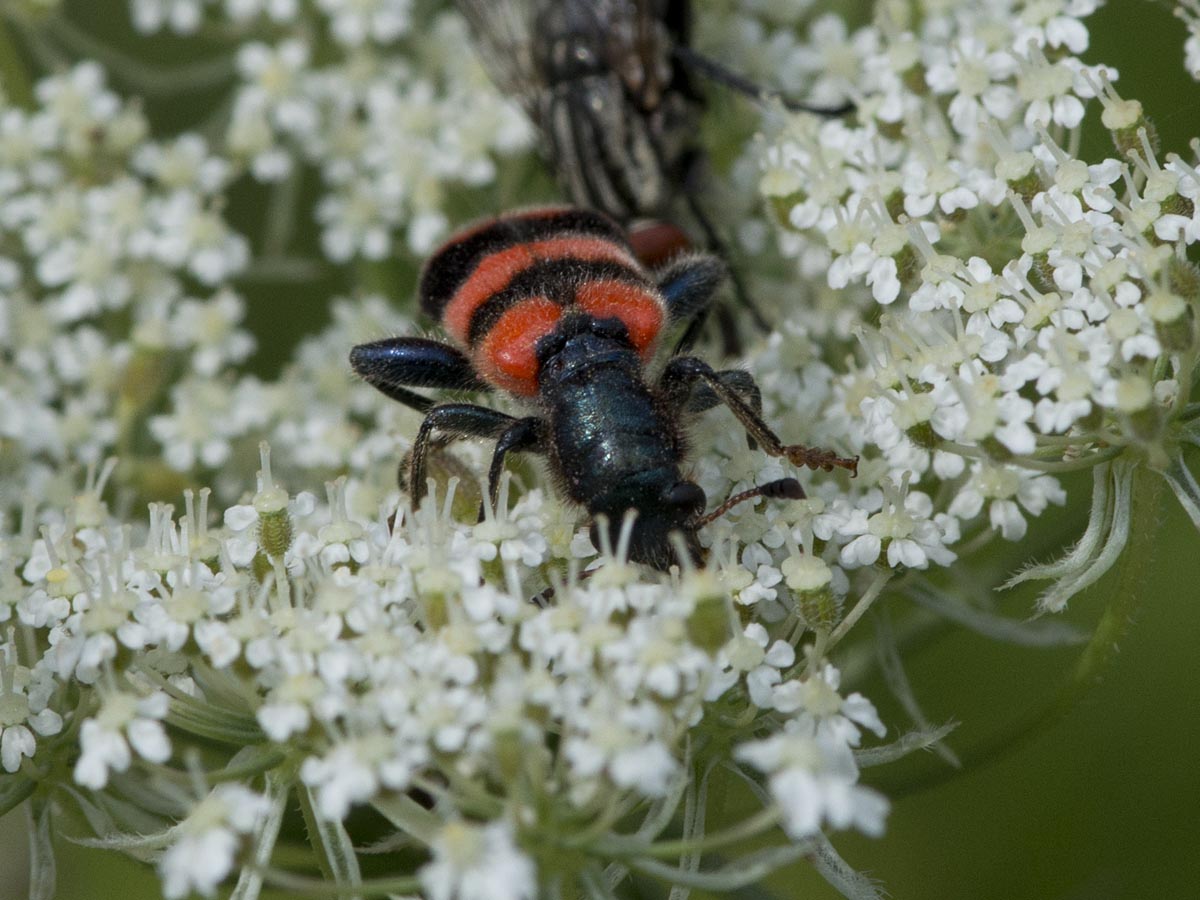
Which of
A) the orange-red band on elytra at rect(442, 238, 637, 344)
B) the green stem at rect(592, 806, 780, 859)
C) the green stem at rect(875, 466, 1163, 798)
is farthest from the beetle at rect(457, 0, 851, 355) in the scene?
the green stem at rect(592, 806, 780, 859)

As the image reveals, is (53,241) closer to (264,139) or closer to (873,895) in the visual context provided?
(264,139)

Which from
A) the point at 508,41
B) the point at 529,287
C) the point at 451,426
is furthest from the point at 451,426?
the point at 508,41

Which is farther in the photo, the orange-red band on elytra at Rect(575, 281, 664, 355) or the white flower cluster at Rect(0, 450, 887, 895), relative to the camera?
the orange-red band on elytra at Rect(575, 281, 664, 355)

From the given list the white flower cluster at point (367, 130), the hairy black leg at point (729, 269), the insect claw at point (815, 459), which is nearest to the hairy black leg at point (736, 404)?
the insect claw at point (815, 459)

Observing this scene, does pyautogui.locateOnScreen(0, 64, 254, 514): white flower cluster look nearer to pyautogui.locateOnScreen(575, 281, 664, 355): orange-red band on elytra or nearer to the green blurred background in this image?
the green blurred background

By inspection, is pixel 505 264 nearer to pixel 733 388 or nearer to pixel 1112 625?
pixel 733 388

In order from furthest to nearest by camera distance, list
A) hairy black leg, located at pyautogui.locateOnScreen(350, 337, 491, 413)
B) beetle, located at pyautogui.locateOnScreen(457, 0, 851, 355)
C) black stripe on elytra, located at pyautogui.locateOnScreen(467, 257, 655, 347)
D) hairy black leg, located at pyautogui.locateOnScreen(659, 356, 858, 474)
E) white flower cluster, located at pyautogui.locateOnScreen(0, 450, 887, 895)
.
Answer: beetle, located at pyautogui.locateOnScreen(457, 0, 851, 355) < hairy black leg, located at pyautogui.locateOnScreen(350, 337, 491, 413) < black stripe on elytra, located at pyautogui.locateOnScreen(467, 257, 655, 347) < hairy black leg, located at pyautogui.locateOnScreen(659, 356, 858, 474) < white flower cluster, located at pyautogui.locateOnScreen(0, 450, 887, 895)
